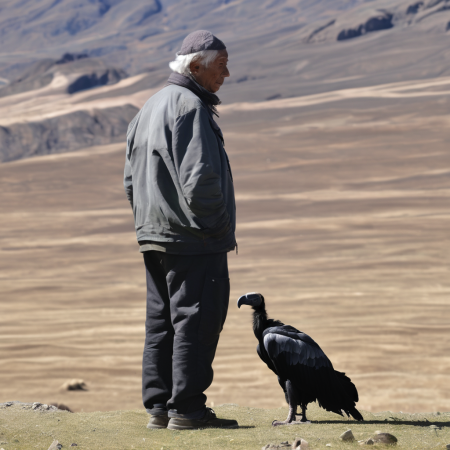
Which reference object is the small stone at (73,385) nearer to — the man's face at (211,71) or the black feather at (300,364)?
the black feather at (300,364)

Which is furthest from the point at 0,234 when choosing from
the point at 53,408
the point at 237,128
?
the point at 237,128

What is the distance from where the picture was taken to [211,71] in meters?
3.70

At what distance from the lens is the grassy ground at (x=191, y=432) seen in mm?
3479

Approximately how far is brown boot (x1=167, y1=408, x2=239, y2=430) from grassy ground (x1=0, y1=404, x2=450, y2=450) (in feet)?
0.12

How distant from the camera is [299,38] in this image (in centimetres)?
7238

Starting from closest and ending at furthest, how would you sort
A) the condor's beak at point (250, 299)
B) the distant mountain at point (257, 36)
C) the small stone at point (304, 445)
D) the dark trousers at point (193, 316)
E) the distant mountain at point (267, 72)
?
1. the small stone at point (304, 445)
2. the dark trousers at point (193, 316)
3. the condor's beak at point (250, 299)
4. the distant mountain at point (267, 72)
5. the distant mountain at point (257, 36)

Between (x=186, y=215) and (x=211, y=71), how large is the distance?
65 cm

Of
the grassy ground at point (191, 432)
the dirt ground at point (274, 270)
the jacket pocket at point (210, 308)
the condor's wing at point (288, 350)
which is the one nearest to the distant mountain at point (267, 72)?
the dirt ground at point (274, 270)

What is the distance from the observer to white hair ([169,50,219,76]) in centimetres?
366

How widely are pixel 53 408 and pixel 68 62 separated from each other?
202 feet

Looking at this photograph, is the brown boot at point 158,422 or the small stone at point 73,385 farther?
the small stone at point 73,385

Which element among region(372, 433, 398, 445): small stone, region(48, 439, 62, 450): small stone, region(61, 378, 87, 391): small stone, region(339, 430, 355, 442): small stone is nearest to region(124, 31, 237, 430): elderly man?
region(48, 439, 62, 450): small stone

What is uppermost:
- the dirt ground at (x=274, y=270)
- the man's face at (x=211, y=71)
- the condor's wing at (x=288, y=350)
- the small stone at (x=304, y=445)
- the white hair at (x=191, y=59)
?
the white hair at (x=191, y=59)

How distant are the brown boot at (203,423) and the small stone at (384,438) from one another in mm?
739
